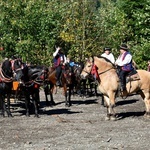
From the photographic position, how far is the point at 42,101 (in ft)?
72.5

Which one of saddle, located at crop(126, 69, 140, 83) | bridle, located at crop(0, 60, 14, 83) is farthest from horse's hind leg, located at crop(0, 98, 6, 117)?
saddle, located at crop(126, 69, 140, 83)

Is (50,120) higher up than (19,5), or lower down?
lower down

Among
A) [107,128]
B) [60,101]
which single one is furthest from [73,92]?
[107,128]

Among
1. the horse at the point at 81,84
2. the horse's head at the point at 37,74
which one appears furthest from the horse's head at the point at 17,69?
the horse at the point at 81,84

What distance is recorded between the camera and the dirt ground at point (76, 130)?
11.3 meters

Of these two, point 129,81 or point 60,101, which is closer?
point 129,81

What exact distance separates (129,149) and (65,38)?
66.8 ft

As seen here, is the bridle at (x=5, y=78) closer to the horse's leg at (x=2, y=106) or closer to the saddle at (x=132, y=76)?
the horse's leg at (x=2, y=106)

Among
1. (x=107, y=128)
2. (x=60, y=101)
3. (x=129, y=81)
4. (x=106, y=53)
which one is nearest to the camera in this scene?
(x=107, y=128)

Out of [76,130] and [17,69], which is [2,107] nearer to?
[17,69]

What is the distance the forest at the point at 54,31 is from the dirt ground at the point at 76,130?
1123 cm

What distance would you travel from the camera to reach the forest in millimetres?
29906

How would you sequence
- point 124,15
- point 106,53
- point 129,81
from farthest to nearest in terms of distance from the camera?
1. point 124,15
2. point 106,53
3. point 129,81

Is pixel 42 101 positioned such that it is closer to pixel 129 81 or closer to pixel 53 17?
pixel 129 81
